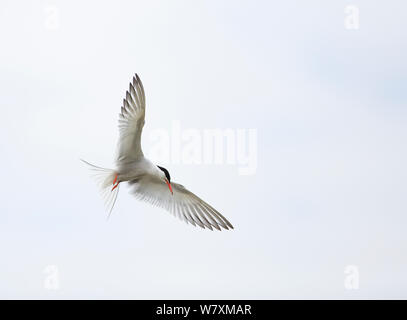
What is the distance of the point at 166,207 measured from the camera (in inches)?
294

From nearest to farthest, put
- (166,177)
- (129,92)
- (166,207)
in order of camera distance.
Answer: (129,92) < (166,177) < (166,207)

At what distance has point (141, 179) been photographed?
7.24 m

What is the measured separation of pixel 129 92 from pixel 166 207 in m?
1.69

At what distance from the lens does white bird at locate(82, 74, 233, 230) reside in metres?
6.44

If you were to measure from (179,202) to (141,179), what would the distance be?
0.56 m

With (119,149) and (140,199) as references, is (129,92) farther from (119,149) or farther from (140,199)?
(140,199)

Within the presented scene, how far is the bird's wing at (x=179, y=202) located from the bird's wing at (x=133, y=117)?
2.08ft

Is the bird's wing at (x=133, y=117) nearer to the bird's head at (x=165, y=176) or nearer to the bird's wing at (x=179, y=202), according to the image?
the bird's head at (x=165, y=176)

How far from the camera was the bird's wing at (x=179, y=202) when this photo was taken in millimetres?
7102

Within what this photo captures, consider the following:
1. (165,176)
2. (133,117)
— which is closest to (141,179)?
(165,176)

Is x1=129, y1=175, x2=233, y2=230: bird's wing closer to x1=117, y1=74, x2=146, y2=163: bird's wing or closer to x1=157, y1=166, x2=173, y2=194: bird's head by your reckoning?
x1=157, y1=166, x2=173, y2=194: bird's head

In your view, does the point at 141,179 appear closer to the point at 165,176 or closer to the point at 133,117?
the point at 165,176

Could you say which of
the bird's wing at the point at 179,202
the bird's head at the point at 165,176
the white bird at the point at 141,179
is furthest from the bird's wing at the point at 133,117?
the bird's wing at the point at 179,202
